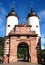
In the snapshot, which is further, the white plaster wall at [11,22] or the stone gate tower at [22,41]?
the white plaster wall at [11,22]

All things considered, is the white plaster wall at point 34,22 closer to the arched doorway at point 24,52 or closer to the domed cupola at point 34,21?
the domed cupola at point 34,21

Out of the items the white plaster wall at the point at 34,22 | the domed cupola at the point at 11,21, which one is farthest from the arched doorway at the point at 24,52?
the domed cupola at the point at 11,21

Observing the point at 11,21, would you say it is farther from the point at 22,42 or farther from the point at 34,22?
the point at 22,42

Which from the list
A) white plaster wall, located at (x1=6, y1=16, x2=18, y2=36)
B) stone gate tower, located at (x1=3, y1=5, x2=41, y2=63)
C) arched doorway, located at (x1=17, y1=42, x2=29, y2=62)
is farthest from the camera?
white plaster wall, located at (x1=6, y1=16, x2=18, y2=36)

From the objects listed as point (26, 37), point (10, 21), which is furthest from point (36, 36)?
point (10, 21)

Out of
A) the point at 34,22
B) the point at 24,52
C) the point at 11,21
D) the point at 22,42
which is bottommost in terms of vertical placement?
the point at 24,52

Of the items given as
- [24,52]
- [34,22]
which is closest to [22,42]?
[34,22]

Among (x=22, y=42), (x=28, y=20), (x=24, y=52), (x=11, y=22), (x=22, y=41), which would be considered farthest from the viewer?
(x=24, y=52)

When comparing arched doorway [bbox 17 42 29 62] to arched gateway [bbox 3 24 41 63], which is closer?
arched gateway [bbox 3 24 41 63]

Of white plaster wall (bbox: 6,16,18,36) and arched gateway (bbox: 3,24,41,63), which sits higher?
white plaster wall (bbox: 6,16,18,36)

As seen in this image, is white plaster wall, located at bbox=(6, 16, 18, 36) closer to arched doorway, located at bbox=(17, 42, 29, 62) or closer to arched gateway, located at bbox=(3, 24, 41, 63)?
arched gateway, located at bbox=(3, 24, 41, 63)

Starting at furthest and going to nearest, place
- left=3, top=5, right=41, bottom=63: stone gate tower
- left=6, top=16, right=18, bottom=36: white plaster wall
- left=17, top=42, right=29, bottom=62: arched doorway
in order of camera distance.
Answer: left=6, top=16, right=18, bottom=36: white plaster wall, left=17, top=42, right=29, bottom=62: arched doorway, left=3, top=5, right=41, bottom=63: stone gate tower

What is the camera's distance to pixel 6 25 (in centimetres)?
2845

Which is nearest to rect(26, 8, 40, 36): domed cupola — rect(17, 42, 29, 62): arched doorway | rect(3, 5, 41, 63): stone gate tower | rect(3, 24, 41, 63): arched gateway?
rect(3, 5, 41, 63): stone gate tower
